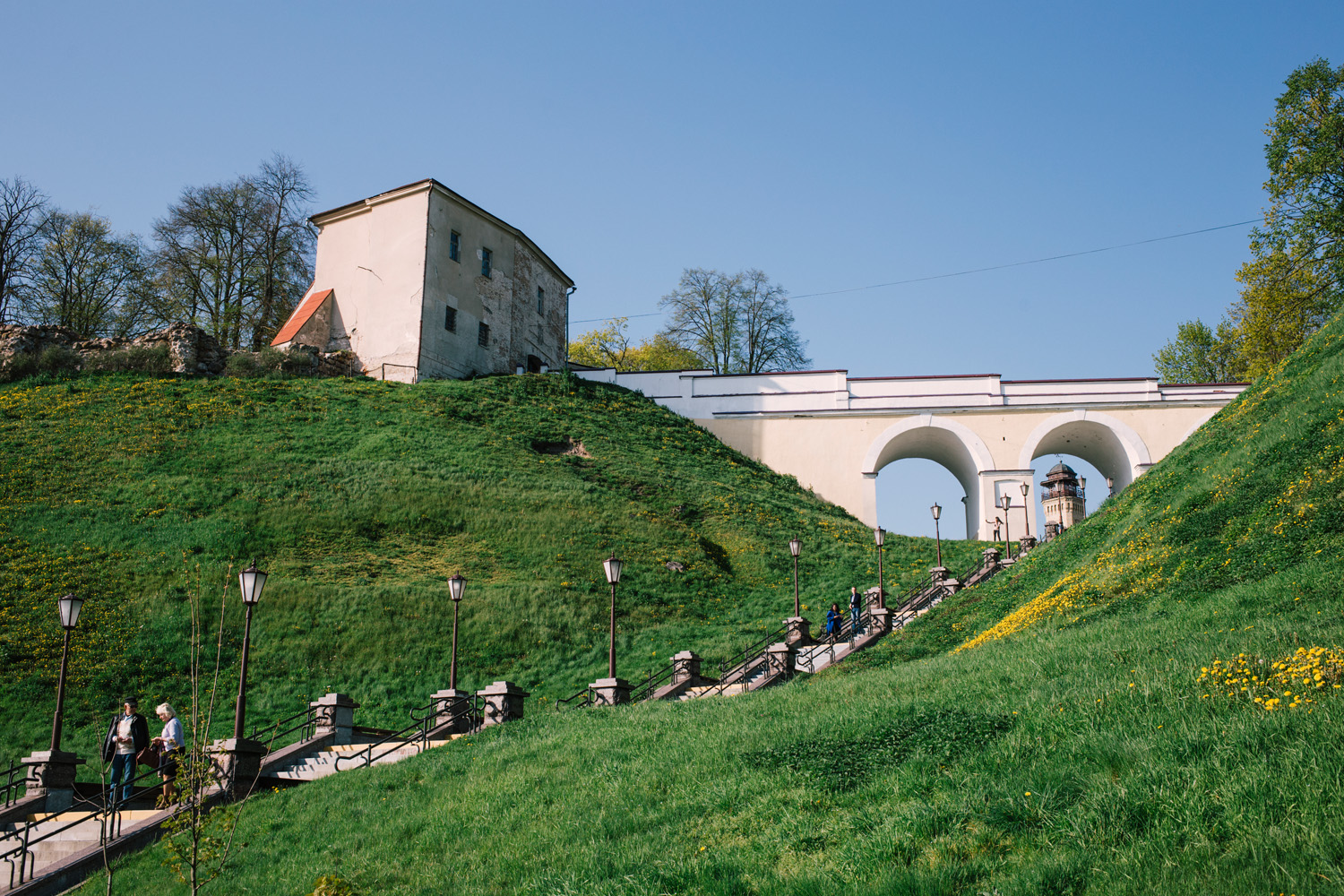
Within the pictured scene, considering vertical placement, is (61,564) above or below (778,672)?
above

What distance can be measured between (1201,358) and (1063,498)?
58.0 ft

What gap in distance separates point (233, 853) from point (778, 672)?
11659mm

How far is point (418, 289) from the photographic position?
154 feet

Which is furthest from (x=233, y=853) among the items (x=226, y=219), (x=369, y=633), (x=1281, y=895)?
(x=226, y=219)

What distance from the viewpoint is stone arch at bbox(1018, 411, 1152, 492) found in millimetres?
45844

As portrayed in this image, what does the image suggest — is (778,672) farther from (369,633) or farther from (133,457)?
(133,457)

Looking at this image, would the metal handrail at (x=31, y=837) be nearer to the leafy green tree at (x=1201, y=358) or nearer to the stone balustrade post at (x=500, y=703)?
the stone balustrade post at (x=500, y=703)

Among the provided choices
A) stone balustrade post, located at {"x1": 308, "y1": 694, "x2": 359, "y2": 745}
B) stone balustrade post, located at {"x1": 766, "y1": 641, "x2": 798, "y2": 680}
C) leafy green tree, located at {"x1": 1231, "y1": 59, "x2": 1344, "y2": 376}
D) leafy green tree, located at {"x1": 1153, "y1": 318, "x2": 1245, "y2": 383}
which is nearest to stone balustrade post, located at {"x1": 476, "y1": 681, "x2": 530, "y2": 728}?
stone balustrade post, located at {"x1": 308, "y1": 694, "x2": 359, "y2": 745}

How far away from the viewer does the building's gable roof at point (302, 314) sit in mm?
47969

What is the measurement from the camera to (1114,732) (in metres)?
7.60

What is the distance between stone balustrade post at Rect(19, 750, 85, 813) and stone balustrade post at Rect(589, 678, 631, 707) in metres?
8.65

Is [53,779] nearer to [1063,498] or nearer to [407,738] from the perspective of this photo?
[407,738]

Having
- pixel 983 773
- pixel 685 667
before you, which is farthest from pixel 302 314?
pixel 983 773

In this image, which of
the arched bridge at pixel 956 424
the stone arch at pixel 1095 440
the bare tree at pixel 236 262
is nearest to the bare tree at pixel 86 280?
the bare tree at pixel 236 262
